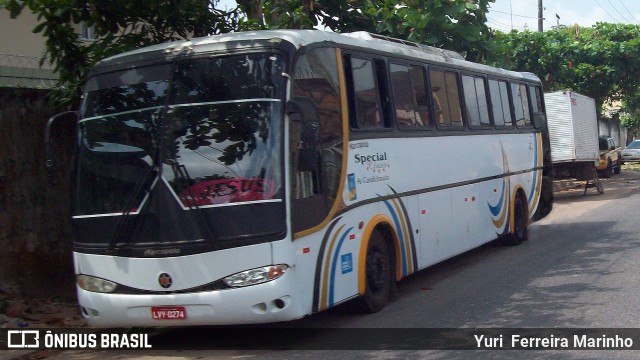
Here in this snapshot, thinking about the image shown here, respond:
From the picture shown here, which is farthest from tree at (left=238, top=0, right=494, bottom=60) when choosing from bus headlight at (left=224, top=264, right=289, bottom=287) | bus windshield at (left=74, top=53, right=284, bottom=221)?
bus headlight at (left=224, top=264, right=289, bottom=287)

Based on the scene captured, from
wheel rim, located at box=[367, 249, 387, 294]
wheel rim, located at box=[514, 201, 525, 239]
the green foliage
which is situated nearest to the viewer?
wheel rim, located at box=[367, 249, 387, 294]

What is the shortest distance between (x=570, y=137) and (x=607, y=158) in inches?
425

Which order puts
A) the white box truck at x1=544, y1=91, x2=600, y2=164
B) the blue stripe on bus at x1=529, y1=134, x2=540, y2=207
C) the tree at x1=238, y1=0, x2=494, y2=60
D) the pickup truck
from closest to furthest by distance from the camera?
the tree at x1=238, y1=0, x2=494, y2=60
the blue stripe on bus at x1=529, y1=134, x2=540, y2=207
the white box truck at x1=544, y1=91, x2=600, y2=164
the pickup truck

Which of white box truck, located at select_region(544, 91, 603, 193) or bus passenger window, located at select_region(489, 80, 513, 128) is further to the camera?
white box truck, located at select_region(544, 91, 603, 193)

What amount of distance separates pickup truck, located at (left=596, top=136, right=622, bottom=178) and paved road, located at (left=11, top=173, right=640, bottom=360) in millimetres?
18039

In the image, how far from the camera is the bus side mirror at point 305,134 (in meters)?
7.41

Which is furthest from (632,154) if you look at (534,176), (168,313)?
(168,313)

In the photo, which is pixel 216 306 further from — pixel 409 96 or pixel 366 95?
pixel 409 96

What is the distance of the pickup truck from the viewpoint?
32.4 m

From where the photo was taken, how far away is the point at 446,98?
11.7m

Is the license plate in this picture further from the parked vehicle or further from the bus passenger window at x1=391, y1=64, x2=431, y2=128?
the parked vehicle

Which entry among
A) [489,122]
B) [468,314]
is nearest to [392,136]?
[468,314]

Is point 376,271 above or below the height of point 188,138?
below

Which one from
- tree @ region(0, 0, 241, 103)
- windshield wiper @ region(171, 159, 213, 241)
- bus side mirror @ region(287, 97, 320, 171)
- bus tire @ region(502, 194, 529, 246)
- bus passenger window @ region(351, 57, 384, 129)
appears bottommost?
bus tire @ region(502, 194, 529, 246)
